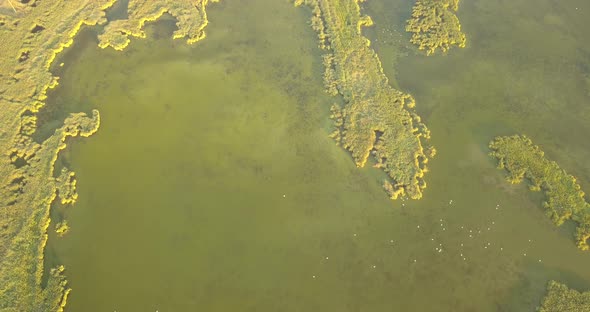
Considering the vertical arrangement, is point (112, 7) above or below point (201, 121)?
above

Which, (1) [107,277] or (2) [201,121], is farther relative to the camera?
(2) [201,121]

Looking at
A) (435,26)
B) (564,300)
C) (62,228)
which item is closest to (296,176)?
(62,228)

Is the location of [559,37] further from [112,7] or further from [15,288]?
[15,288]

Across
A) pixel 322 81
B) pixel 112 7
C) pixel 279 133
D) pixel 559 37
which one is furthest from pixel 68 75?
pixel 559 37

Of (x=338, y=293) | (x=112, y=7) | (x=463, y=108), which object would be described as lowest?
(x=338, y=293)

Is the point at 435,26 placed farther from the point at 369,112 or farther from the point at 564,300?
the point at 564,300

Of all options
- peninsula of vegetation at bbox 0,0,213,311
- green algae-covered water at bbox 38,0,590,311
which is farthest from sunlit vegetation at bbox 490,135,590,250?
peninsula of vegetation at bbox 0,0,213,311
